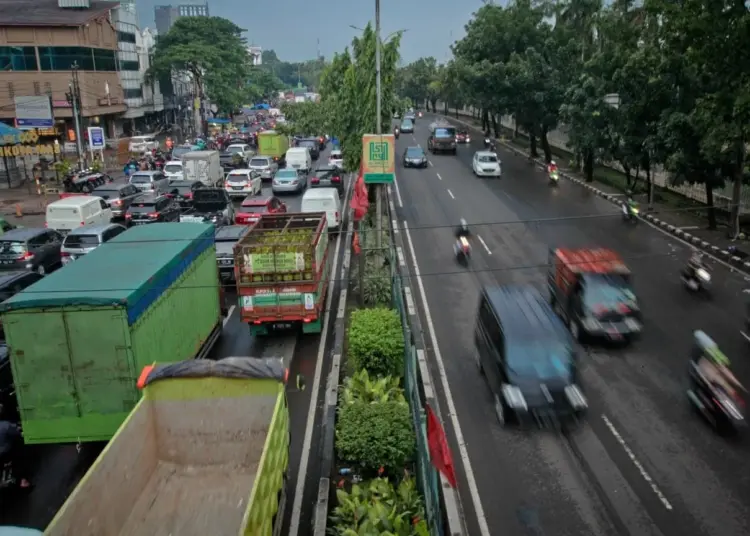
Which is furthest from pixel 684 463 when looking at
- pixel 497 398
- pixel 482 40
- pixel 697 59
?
pixel 482 40

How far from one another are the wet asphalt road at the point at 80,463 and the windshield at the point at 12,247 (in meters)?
9.02

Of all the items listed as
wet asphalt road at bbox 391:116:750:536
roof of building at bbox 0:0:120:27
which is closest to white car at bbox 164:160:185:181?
wet asphalt road at bbox 391:116:750:536

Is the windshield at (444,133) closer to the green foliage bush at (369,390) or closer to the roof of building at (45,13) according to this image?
the roof of building at (45,13)

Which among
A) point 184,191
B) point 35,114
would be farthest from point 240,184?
point 35,114

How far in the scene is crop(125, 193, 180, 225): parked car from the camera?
28000 mm

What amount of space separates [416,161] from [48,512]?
3748cm

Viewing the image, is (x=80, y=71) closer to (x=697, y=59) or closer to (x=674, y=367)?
(x=697, y=59)

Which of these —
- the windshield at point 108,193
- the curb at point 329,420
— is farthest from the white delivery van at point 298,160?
the curb at point 329,420

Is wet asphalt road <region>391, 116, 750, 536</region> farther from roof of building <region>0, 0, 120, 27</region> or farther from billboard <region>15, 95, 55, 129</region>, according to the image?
roof of building <region>0, 0, 120, 27</region>

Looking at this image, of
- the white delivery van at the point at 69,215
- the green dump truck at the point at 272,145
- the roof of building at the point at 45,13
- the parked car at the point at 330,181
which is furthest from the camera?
the roof of building at the point at 45,13

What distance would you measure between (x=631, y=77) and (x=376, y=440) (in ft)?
73.0

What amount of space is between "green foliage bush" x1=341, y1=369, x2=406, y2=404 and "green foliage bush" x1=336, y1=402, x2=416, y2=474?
22.8 inches

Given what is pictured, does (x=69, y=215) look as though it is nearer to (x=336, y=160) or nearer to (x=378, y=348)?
(x=378, y=348)

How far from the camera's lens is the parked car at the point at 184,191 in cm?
3056
